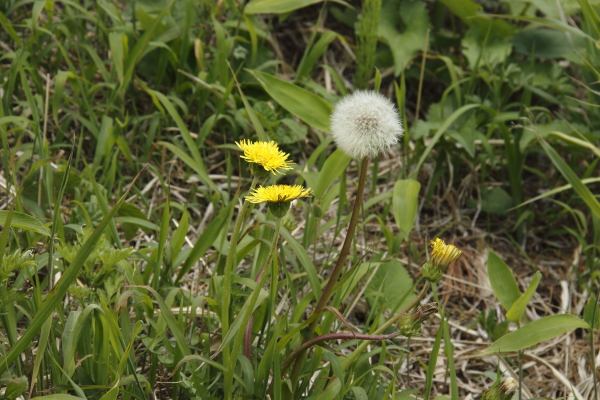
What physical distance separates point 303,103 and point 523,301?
2.71 ft

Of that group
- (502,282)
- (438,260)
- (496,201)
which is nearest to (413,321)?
(438,260)

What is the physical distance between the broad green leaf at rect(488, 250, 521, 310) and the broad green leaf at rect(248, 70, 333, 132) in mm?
630

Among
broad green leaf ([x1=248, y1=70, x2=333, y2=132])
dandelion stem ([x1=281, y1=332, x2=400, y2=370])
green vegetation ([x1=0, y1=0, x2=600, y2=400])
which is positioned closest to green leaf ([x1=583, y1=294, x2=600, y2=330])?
green vegetation ([x1=0, y1=0, x2=600, y2=400])

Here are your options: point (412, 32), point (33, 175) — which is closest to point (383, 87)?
point (412, 32)

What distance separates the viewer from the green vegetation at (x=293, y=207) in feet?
4.70

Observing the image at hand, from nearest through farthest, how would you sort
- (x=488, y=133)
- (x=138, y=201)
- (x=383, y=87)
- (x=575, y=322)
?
1. (x=575, y=322)
2. (x=138, y=201)
3. (x=488, y=133)
4. (x=383, y=87)

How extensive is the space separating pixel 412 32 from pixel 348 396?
1.86 m

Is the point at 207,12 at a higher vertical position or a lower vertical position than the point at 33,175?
higher

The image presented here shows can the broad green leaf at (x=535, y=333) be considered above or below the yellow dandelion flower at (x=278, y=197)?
below

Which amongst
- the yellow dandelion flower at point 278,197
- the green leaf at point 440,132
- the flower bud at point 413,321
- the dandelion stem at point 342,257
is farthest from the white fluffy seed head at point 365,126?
the green leaf at point 440,132

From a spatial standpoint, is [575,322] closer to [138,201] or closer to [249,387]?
[249,387]

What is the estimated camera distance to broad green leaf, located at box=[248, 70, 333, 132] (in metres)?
1.69

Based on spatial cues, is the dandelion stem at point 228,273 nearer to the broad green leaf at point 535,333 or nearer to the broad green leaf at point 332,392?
the broad green leaf at point 332,392

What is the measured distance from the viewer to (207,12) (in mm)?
2609
